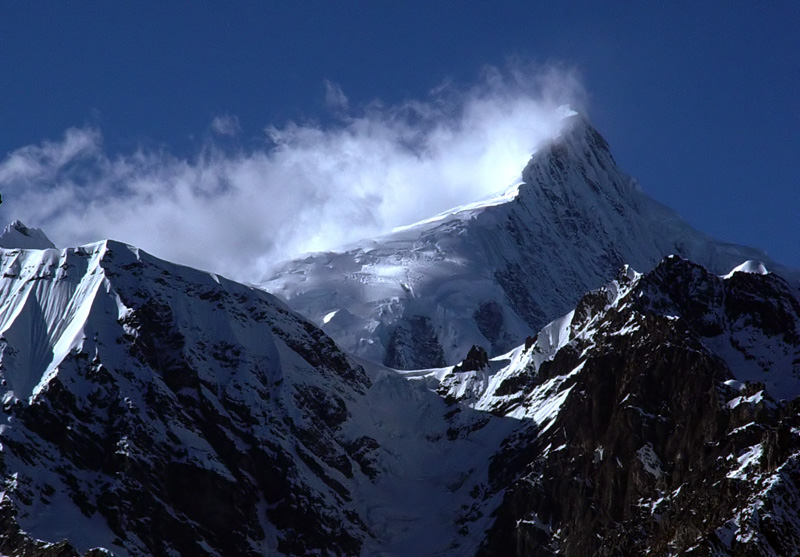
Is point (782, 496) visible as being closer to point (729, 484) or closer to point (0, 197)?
point (729, 484)

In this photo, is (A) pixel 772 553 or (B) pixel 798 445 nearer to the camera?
(A) pixel 772 553

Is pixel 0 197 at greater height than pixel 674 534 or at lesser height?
lesser

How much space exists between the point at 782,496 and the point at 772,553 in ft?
30.0

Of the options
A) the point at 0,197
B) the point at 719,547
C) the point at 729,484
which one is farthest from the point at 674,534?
the point at 0,197

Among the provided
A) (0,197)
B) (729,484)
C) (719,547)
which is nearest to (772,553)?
(719,547)

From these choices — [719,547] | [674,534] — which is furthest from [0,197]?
[674,534]

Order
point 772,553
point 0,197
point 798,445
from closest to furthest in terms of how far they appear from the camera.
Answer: point 0,197 → point 772,553 → point 798,445

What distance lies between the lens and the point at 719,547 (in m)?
176

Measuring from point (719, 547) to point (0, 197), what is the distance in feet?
286

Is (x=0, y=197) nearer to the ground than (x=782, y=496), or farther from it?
nearer to the ground

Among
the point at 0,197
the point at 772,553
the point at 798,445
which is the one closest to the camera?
the point at 0,197

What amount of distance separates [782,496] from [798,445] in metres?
11.3

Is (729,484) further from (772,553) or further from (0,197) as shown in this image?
(0,197)

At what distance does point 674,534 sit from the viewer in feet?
641
